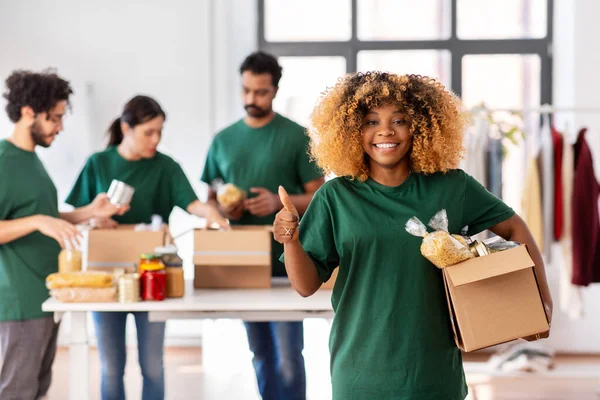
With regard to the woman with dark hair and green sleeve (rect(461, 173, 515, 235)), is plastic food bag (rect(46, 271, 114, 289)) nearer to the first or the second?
the woman with dark hair

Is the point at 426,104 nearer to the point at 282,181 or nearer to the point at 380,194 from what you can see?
the point at 380,194

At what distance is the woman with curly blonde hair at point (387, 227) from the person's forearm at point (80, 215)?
1.37 meters

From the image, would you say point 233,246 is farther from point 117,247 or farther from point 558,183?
point 558,183

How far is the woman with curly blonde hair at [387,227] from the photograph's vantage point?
66.3 inches

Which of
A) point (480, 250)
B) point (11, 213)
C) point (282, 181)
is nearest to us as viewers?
point (480, 250)

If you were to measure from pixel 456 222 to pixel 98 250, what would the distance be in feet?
5.19

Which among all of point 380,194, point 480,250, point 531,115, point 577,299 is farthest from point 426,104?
point 531,115

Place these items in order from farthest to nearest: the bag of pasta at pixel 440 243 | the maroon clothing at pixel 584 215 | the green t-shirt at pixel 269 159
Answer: the maroon clothing at pixel 584 215 < the green t-shirt at pixel 269 159 < the bag of pasta at pixel 440 243

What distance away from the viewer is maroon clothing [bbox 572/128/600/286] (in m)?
3.94

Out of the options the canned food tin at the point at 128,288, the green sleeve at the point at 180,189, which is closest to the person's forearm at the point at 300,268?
→ the canned food tin at the point at 128,288

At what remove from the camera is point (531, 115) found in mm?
4957

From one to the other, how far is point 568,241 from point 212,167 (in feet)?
6.02

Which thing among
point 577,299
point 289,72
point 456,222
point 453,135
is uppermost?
point 289,72

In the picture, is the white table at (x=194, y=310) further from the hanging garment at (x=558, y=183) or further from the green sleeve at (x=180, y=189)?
the hanging garment at (x=558, y=183)
